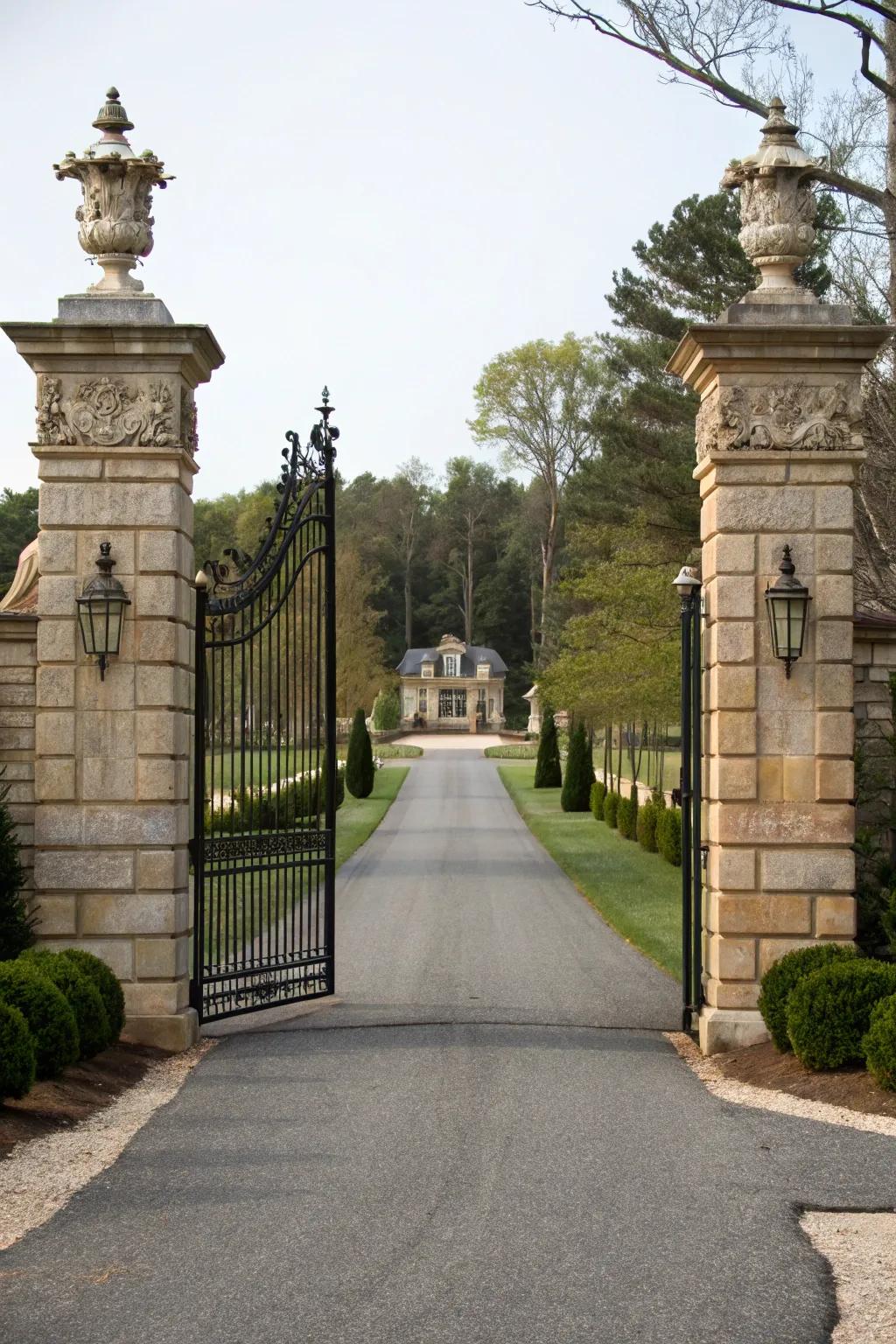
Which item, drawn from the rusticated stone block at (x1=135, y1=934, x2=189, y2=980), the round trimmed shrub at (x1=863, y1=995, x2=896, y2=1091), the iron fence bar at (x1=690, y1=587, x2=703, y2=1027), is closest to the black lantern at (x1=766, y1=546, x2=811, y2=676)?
the iron fence bar at (x1=690, y1=587, x2=703, y2=1027)

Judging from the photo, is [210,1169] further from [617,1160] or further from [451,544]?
[451,544]

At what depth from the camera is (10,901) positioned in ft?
28.0

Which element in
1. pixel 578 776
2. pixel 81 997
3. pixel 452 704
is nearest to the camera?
pixel 81 997

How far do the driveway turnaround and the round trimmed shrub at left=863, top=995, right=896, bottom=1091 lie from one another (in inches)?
21.0

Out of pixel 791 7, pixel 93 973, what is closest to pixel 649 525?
pixel 791 7

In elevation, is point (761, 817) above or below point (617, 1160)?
A: above

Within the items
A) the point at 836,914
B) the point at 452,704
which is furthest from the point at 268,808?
the point at 452,704

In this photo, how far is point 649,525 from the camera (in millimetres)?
25984

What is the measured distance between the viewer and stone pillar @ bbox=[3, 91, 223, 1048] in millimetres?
8727

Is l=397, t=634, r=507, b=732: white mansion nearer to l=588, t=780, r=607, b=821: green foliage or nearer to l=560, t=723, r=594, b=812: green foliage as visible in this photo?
l=560, t=723, r=594, b=812: green foliage

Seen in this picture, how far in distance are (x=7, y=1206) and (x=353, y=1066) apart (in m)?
2.89

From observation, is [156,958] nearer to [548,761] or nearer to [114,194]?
[114,194]

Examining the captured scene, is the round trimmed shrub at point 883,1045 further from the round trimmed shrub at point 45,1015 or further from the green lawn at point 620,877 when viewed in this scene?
the green lawn at point 620,877

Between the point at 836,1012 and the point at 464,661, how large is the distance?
68875mm
